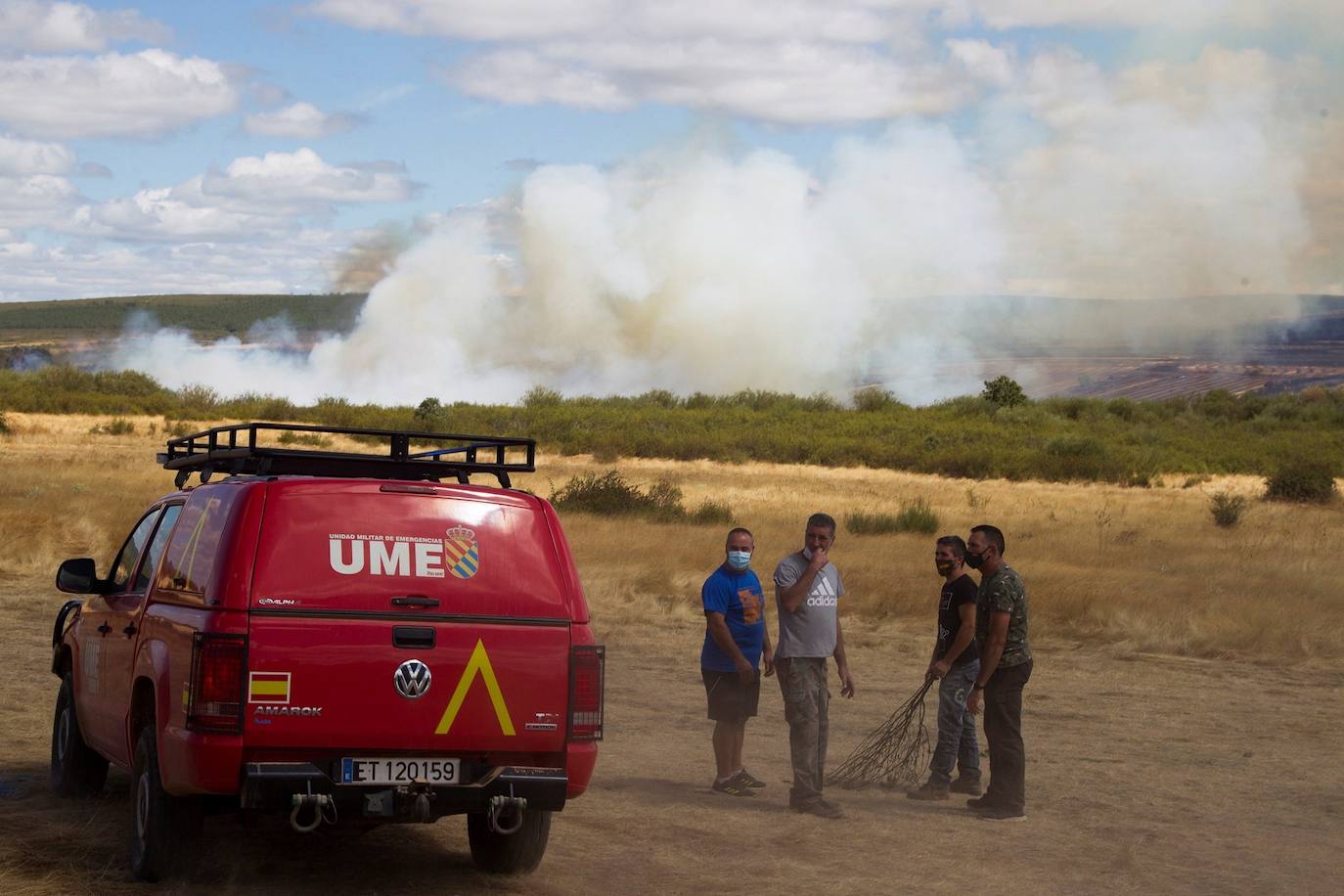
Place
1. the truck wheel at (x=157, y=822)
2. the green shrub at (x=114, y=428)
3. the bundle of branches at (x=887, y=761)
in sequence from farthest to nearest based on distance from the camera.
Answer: the green shrub at (x=114, y=428) < the bundle of branches at (x=887, y=761) < the truck wheel at (x=157, y=822)

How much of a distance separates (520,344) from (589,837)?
86289 mm

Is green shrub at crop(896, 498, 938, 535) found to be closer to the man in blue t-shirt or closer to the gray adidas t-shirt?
the man in blue t-shirt

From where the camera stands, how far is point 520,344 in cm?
9344

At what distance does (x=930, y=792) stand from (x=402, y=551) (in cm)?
441

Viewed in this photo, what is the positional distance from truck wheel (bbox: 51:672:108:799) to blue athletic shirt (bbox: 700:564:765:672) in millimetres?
3394

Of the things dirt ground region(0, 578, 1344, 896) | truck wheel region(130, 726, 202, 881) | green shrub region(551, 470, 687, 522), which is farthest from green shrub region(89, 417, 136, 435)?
truck wheel region(130, 726, 202, 881)

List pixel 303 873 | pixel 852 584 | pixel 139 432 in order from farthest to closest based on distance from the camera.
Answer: pixel 139 432, pixel 852 584, pixel 303 873

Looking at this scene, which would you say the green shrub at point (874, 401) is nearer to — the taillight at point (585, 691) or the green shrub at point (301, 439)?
the green shrub at point (301, 439)

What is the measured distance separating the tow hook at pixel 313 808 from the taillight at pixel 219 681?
366 mm

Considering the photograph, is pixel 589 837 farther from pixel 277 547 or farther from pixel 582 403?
pixel 582 403

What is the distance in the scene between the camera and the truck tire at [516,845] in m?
6.98

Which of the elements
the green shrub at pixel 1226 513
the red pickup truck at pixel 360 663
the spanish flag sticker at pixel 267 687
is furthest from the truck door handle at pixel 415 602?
the green shrub at pixel 1226 513

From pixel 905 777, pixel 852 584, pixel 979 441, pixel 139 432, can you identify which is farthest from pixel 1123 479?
pixel 905 777

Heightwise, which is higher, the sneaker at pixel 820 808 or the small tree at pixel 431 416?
the small tree at pixel 431 416
